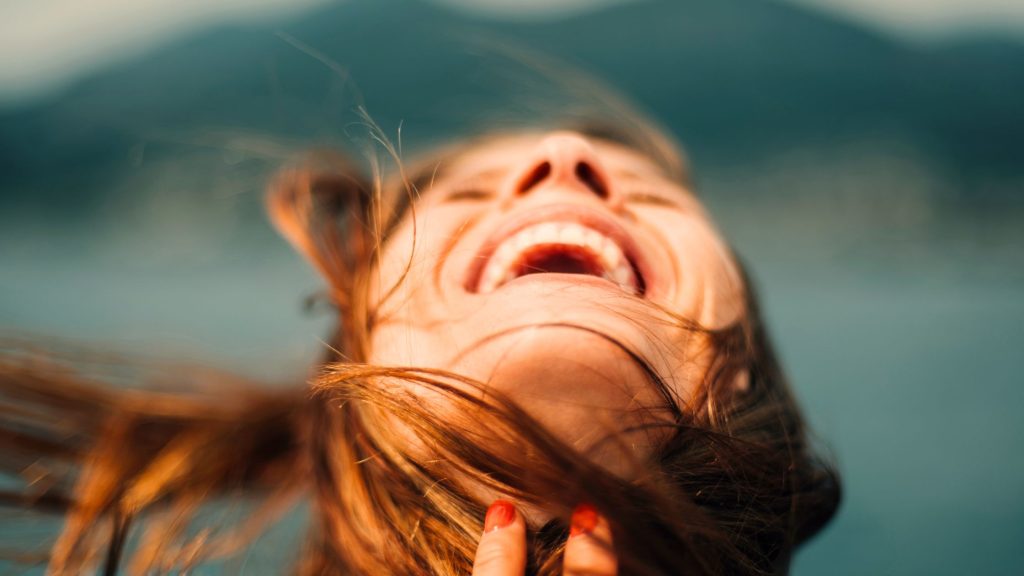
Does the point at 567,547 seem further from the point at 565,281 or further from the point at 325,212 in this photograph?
the point at 325,212

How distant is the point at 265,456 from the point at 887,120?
3.16 m

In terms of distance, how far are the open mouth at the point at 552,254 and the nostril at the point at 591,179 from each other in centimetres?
7

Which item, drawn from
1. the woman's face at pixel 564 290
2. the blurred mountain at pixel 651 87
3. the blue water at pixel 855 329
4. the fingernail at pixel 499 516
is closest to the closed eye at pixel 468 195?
the woman's face at pixel 564 290

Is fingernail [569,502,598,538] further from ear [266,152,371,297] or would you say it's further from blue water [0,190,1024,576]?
ear [266,152,371,297]

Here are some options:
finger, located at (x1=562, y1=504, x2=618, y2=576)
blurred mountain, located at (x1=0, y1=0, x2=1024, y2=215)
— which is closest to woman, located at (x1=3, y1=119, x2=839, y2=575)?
finger, located at (x1=562, y1=504, x2=618, y2=576)

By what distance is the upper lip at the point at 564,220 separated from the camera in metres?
0.69

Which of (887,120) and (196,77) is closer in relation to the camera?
(887,120)

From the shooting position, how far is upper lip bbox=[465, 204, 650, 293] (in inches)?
27.0

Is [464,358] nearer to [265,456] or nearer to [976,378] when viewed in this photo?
[265,456]

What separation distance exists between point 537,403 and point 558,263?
8.9 inches

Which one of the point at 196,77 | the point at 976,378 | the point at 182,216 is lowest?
the point at 182,216

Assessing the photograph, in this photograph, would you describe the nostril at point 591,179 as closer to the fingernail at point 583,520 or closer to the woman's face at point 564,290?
the woman's face at point 564,290

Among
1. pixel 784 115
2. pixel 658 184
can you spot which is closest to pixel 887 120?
pixel 784 115

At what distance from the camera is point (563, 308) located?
561 millimetres
